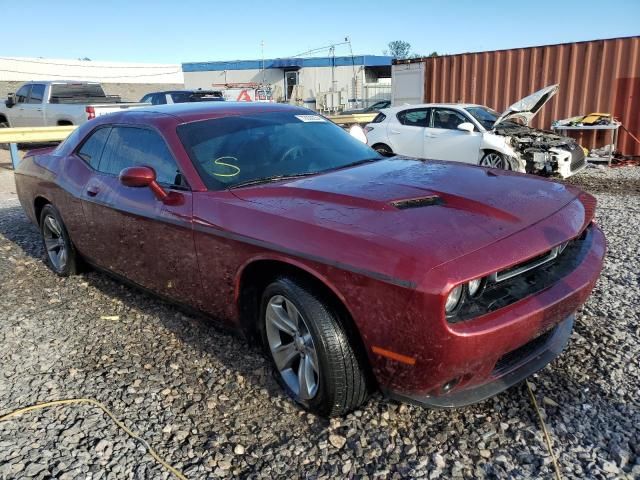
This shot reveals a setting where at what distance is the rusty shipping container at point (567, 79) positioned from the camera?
11.4m

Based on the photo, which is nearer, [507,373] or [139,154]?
[507,373]

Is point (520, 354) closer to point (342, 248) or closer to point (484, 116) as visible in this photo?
point (342, 248)

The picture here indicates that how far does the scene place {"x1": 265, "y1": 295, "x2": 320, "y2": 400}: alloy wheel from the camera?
2.60 metres

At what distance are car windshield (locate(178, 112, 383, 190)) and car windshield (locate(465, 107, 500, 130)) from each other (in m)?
6.06

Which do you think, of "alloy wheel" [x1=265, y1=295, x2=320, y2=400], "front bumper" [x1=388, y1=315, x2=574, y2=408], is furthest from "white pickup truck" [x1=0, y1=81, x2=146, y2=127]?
"front bumper" [x1=388, y1=315, x2=574, y2=408]

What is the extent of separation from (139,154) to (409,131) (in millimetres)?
7048

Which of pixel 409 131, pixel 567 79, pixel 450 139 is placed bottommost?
pixel 450 139

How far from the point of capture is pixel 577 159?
30.0 feet

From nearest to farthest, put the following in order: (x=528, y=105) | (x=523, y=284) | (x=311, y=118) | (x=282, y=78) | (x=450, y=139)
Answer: (x=523, y=284), (x=311, y=118), (x=528, y=105), (x=450, y=139), (x=282, y=78)

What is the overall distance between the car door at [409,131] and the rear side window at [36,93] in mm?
9469

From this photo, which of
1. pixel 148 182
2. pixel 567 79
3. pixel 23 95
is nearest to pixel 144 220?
pixel 148 182

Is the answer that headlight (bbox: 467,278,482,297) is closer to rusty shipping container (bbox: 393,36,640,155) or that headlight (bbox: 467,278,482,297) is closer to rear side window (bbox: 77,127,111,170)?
rear side window (bbox: 77,127,111,170)

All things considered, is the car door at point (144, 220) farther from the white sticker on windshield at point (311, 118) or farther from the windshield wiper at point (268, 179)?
the white sticker on windshield at point (311, 118)

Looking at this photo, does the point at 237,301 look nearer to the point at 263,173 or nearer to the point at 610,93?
the point at 263,173
